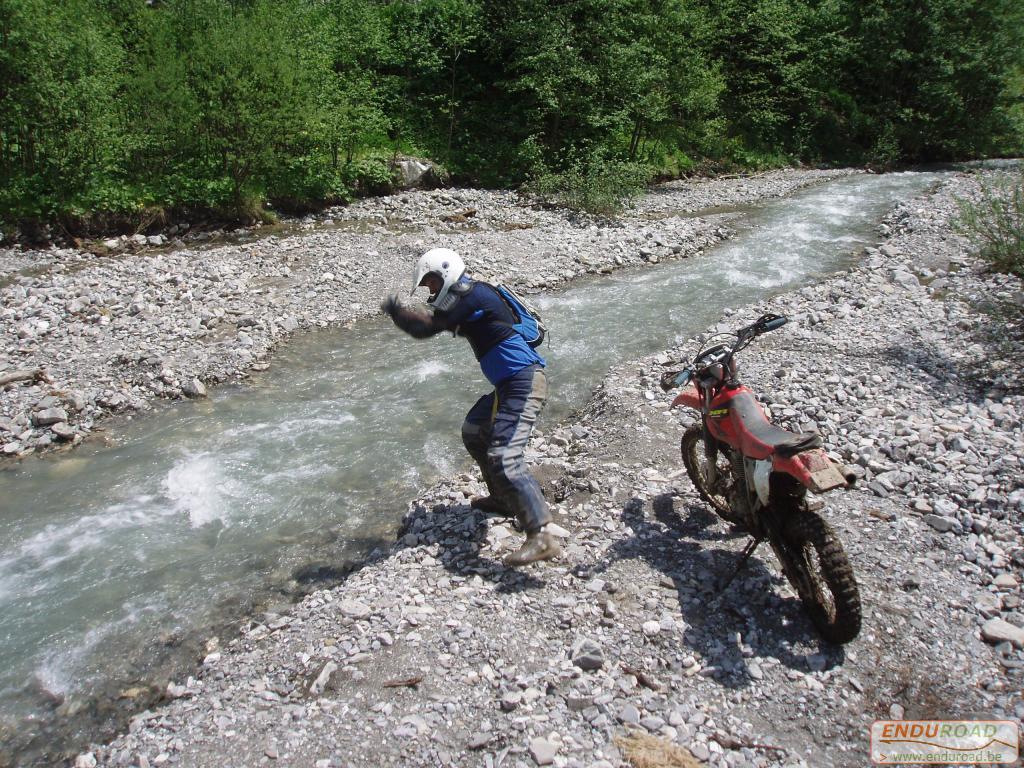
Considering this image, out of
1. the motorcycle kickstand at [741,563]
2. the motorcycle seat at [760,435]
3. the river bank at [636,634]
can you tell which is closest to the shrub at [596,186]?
the river bank at [636,634]

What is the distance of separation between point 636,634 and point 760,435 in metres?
1.43

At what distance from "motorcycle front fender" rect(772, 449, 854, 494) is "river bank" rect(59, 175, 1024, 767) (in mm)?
940

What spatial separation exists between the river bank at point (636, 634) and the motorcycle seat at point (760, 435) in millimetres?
926

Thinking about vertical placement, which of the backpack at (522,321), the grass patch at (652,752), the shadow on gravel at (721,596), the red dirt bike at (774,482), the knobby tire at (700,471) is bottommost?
the shadow on gravel at (721,596)

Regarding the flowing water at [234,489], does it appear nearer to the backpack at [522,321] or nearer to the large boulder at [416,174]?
the backpack at [522,321]

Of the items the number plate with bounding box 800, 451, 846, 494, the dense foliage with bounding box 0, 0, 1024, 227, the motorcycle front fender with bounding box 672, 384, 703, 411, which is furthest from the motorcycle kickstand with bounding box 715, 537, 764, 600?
the dense foliage with bounding box 0, 0, 1024, 227

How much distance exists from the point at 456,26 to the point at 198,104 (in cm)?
1036

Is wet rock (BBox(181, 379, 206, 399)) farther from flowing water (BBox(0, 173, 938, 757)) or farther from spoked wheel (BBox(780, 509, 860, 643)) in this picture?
spoked wheel (BBox(780, 509, 860, 643))

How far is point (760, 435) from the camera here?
435cm

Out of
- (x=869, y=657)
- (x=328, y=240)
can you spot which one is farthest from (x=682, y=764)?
(x=328, y=240)

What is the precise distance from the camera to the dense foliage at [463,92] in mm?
14094

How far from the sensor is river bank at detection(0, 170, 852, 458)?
28.1 ft

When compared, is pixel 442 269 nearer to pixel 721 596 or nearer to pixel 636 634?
pixel 636 634

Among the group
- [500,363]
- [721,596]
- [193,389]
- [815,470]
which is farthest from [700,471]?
[193,389]
